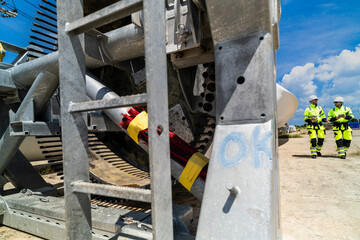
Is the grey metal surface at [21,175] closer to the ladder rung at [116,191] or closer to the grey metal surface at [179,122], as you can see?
the grey metal surface at [179,122]

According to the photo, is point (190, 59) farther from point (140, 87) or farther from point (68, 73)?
point (140, 87)

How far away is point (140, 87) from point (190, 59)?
42.7 inches

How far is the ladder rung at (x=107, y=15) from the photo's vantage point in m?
0.79

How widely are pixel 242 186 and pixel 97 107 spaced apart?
67 cm

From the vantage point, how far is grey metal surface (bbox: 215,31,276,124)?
1.03 metres

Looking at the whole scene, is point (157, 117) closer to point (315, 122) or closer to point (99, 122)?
point (99, 122)

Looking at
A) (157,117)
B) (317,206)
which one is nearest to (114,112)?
(157,117)

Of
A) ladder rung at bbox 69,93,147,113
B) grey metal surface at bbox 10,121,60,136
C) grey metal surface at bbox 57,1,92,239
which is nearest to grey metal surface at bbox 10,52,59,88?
grey metal surface at bbox 10,121,60,136

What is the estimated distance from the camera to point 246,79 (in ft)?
3.47

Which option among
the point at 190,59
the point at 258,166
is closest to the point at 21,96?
the point at 190,59

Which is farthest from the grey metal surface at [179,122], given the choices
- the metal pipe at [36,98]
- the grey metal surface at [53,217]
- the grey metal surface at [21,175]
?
the grey metal surface at [21,175]

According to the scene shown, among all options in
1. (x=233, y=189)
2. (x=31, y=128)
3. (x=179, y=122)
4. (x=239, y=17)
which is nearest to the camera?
(x=233, y=189)

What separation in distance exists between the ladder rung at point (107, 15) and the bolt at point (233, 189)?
75 centimetres

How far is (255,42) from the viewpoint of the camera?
3.44 feet
